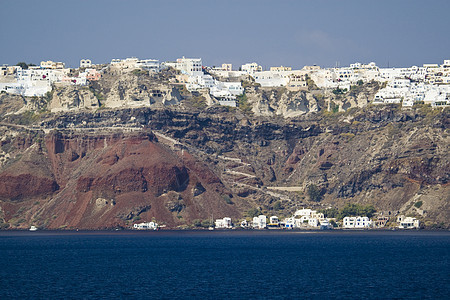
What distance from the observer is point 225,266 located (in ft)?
363

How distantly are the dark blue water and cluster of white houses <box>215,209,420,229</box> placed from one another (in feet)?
36.7

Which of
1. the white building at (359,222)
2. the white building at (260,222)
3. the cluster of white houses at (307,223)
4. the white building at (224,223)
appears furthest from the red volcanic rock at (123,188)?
the white building at (359,222)

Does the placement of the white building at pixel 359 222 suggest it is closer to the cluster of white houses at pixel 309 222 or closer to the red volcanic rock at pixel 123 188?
the cluster of white houses at pixel 309 222

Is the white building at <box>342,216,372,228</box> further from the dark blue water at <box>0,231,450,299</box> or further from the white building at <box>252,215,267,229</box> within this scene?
the white building at <box>252,215,267,229</box>

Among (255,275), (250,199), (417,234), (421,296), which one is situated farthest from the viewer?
(250,199)

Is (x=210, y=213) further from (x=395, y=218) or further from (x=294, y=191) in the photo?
(x=395, y=218)

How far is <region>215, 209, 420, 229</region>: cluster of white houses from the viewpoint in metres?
181

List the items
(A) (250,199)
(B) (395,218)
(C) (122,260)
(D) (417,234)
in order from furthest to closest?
1. (A) (250,199)
2. (B) (395,218)
3. (D) (417,234)
4. (C) (122,260)

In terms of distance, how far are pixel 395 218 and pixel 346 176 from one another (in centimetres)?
1720

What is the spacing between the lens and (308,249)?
451ft

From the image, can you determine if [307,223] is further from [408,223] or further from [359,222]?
[408,223]

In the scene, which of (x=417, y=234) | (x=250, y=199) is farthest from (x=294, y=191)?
(x=417, y=234)

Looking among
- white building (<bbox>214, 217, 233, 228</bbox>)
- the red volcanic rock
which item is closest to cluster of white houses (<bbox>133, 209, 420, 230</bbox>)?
white building (<bbox>214, 217, 233, 228</bbox>)

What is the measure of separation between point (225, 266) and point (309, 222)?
257 ft
